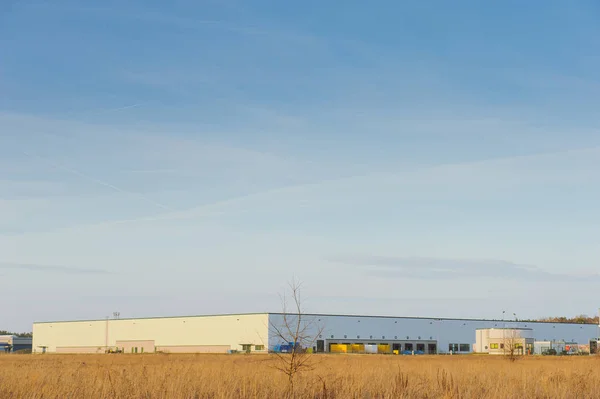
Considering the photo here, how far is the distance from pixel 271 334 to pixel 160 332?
28.1 meters

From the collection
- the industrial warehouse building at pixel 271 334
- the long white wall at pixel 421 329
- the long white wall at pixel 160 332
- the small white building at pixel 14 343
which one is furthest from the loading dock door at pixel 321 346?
the small white building at pixel 14 343

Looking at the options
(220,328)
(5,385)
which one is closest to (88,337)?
(220,328)

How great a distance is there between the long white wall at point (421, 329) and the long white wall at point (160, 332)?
14.2ft

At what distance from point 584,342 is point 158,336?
252ft

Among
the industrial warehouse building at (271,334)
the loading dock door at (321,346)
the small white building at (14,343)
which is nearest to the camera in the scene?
the industrial warehouse building at (271,334)

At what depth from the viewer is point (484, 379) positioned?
21812mm

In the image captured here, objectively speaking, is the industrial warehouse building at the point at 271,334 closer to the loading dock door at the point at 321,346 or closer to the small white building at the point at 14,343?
the loading dock door at the point at 321,346

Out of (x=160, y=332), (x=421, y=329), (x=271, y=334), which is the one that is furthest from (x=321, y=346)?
(x=160, y=332)

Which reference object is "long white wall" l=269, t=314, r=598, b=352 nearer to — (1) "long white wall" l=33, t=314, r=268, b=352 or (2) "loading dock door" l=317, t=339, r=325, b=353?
(2) "loading dock door" l=317, t=339, r=325, b=353

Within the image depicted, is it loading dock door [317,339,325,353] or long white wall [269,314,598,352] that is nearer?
loading dock door [317,339,325,353]

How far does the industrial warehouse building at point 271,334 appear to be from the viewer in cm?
10644

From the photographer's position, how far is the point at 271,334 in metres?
98.4

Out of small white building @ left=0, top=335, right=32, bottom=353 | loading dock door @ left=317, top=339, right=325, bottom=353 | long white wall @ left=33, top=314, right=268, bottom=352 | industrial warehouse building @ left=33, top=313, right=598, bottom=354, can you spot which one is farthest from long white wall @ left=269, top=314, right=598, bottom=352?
small white building @ left=0, top=335, right=32, bottom=353

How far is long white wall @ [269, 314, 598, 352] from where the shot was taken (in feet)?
360
